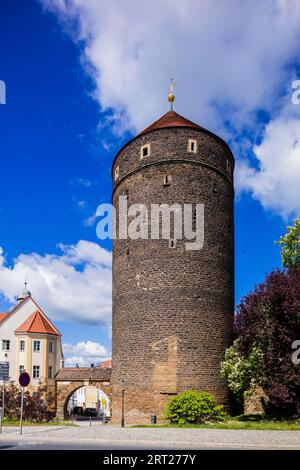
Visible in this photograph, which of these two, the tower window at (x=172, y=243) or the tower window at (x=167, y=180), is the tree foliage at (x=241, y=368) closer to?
the tower window at (x=172, y=243)

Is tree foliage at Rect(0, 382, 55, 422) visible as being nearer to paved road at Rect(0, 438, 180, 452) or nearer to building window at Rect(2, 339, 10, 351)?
paved road at Rect(0, 438, 180, 452)

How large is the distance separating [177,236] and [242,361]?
704 centimetres

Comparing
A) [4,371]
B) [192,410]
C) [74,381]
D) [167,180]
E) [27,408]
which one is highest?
[167,180]

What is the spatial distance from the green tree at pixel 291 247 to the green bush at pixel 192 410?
10.3 m

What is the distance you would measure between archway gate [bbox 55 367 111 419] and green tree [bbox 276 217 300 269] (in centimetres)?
1416

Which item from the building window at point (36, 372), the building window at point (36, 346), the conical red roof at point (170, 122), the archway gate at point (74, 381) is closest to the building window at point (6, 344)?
the building window at point (36, 346)

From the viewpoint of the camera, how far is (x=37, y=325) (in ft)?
144

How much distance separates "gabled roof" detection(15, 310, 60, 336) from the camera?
43562 mm

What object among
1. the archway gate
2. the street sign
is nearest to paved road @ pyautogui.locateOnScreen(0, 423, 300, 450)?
the street sign

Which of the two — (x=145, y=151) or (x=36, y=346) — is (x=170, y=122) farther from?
(x=36, y=346)

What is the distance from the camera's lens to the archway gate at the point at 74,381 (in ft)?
110

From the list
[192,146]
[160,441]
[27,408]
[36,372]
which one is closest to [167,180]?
[192,146]

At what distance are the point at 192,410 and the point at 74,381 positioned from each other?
48.9 ft
